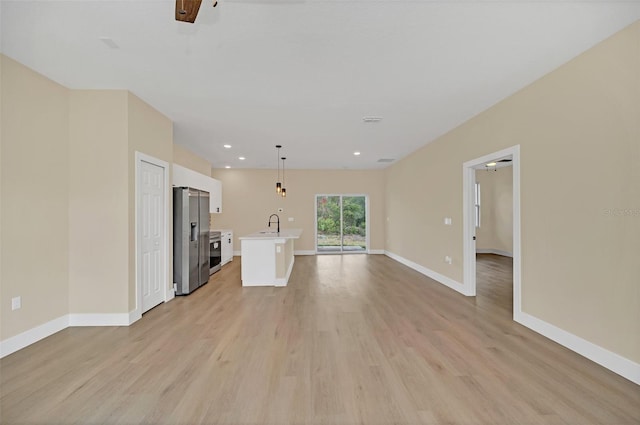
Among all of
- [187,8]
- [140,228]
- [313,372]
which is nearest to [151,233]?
[140,228]

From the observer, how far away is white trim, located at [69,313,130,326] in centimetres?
331

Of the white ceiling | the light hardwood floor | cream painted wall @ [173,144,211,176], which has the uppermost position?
the white ceiling

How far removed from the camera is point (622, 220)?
2340 millimetres

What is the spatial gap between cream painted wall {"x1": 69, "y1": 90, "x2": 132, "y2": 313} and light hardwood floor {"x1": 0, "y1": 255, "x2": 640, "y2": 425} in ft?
1.57

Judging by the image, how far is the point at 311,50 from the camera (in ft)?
8.29

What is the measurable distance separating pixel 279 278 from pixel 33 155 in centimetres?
369

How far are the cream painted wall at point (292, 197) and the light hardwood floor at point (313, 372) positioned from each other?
17.1 ft

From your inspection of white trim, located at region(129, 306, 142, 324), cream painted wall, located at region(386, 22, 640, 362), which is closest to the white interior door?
white trim, located at region(129, 306, 142, 324)

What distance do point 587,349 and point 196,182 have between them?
6103mm

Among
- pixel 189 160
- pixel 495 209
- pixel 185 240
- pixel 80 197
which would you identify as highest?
pixel 189 160

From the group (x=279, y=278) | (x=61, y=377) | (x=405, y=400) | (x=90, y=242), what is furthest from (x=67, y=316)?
(x=405, y=400)

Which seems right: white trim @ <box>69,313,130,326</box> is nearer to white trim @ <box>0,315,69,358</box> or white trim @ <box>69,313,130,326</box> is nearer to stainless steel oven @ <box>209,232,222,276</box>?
Answer: white trim @ <box>0,315,69,358</box>

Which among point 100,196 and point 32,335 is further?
point 100,196

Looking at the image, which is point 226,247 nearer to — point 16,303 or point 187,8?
point 16,303
